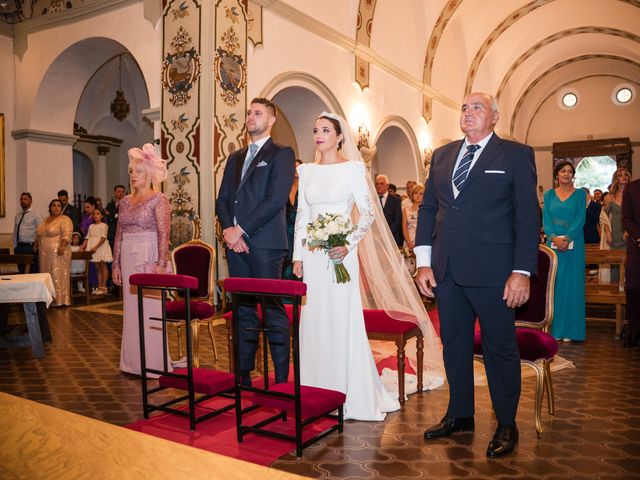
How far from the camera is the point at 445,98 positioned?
16172mm

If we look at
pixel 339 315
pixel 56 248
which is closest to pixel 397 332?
pixel 339 315

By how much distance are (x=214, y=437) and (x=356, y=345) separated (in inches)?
40.4

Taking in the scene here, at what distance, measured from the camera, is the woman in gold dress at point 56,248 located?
909cm

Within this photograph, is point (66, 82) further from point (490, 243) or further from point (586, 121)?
point (586, 121)

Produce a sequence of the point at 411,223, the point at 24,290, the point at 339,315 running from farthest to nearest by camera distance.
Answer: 1. the point at 411,223
2. the point at 24,290
3. the point at 339,315

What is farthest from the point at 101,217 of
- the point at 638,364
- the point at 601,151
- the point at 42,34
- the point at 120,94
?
the point at 601,151

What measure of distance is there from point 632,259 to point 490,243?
3.54 metres

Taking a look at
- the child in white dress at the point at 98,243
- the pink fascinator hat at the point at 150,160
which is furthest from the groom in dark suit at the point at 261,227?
the child in white dress at the point at 98,243

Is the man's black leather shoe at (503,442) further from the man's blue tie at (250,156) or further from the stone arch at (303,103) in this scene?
the stone arch at (303,103)

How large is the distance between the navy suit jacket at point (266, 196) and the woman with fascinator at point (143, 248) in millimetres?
1143

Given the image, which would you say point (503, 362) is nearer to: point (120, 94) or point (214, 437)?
point (214, 437)

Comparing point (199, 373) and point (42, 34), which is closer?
point (199, 373)

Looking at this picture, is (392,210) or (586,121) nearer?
(392,210)

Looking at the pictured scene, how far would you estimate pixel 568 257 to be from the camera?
6.16m
